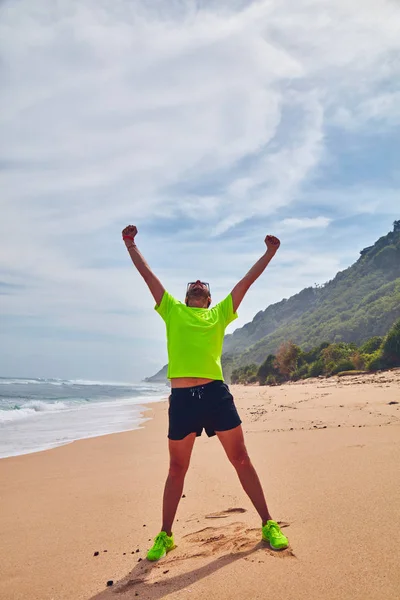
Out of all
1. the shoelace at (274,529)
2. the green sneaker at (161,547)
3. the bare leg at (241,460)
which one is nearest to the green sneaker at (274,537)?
the shoelace at (274,529)

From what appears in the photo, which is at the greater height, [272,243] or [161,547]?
[272,243]

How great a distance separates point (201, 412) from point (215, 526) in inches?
37.5

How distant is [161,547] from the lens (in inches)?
114

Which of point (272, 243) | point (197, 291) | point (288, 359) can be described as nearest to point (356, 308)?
point (288, 359)

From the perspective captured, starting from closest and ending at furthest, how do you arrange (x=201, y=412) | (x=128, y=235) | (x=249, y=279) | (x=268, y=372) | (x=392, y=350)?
1. (x=201, y=412)
2. (x=249, y=279)
3. (x=128, y=235)
4. (x=392, y=350)
5. (x=268, y=372)

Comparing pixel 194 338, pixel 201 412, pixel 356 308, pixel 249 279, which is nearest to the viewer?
pixel 201 412

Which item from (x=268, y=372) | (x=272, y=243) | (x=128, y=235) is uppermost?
(x=128, y=235)

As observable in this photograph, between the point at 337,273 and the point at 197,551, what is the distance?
151629mm

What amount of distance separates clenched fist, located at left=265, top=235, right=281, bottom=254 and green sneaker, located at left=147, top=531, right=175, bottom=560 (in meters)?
2.29

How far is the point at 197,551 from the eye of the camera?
2881mm

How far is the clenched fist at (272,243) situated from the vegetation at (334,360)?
19738mm

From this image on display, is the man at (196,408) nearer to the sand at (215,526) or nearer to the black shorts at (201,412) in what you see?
the black shorts at (201,412)

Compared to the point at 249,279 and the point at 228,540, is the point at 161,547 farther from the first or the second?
the point at 249,279

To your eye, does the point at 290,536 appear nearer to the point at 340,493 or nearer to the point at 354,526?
the point at 354,526
